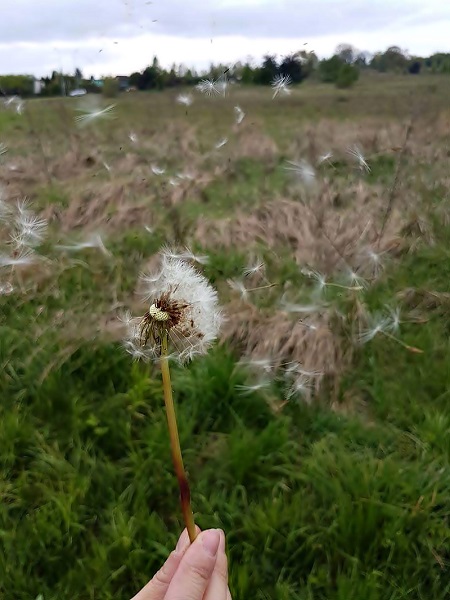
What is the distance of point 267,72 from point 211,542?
5177 millimetres

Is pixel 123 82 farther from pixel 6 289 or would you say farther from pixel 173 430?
pixel 173 430

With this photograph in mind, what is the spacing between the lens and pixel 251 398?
3281 millimetres

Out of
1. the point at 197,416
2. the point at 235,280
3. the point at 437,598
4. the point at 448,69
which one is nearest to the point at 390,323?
the point at 235,280

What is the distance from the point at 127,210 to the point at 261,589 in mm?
Answer: 3943

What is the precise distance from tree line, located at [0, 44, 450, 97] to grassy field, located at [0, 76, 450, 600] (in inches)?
27.4

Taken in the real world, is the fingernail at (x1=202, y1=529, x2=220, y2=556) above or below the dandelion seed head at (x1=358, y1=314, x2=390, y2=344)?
above

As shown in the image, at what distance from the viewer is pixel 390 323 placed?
3.91 metres

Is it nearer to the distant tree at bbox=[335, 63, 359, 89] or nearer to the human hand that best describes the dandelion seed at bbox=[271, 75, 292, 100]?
the distant tree at bbox=[335, 63, 359, 89]

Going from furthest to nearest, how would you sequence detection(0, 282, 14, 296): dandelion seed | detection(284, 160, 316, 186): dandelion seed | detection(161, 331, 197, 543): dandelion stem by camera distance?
detection(284, 160, 316, 186): dandelion seed → detection(0, 282, 14, 296): dandelion seed → detection(161, 331, 197, 543): dandelion stem

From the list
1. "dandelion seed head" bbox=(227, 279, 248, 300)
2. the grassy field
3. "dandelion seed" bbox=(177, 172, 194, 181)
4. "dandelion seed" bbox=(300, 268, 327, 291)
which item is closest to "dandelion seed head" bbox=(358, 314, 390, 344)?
the grassy field

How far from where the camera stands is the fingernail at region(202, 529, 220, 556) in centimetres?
137

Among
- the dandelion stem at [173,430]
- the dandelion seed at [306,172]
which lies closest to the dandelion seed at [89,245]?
the dandelion seed at [306,172]

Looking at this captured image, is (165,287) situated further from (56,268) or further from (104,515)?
(56,268)

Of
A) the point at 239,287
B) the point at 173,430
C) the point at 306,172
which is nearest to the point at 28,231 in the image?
the point at 239,287
